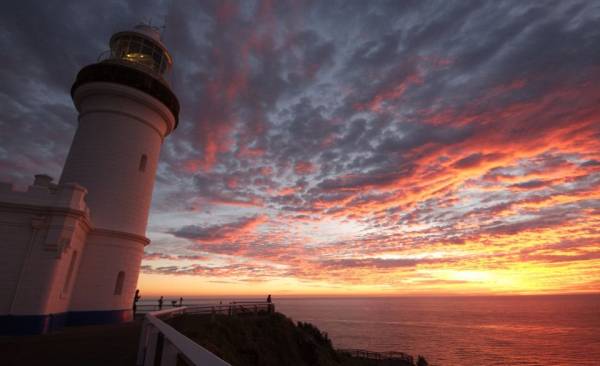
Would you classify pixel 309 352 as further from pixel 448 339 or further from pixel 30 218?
pixel 448 339

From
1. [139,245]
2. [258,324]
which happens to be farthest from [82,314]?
[258,324]

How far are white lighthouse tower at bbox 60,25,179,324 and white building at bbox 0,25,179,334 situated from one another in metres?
0.05

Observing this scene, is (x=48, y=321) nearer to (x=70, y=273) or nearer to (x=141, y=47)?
(x=70, y=273)

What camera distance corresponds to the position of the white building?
42.9 ft

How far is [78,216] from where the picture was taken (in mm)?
14219

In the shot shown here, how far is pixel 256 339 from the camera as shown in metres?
22.6

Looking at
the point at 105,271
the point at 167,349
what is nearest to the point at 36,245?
the point at 105,271

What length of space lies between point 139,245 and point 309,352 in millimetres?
16388

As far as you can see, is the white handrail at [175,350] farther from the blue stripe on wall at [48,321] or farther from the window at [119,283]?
the window at [119,283]

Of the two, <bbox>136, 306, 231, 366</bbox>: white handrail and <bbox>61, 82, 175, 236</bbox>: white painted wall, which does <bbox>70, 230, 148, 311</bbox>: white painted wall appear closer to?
<bbox>61, 82, 175, 236</bbox>: white painted wall

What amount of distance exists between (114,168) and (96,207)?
2488mm

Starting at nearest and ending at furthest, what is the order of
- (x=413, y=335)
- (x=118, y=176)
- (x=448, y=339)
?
(x=118, y=176) < (x=448, y=339) < (x=413, y=335)

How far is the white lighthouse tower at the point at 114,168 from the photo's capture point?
17.1m

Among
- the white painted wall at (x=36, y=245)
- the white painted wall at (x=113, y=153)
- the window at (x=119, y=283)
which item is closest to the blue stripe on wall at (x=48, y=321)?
the white painted wall at (x=36, y=245)
